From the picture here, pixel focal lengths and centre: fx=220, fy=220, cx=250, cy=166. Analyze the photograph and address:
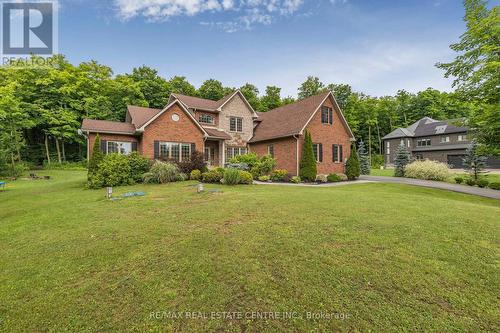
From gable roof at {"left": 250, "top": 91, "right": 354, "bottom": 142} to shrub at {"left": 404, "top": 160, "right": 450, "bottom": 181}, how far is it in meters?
7.52

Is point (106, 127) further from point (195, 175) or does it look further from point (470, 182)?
point (470, 182)

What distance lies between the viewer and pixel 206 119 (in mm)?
23672

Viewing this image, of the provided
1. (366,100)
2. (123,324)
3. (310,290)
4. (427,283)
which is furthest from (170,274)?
(366,100)

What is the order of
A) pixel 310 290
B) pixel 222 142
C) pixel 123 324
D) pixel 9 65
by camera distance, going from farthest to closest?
pixel 9 65 → pixel 222 142 → pixel 310 290 → pixel 123 324

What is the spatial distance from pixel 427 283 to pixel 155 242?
16.8ft

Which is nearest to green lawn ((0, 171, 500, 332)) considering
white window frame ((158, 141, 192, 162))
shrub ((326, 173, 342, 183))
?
white window frame ((158, 141, 192, 162))

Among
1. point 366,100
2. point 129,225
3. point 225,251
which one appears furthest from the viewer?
point 366,100

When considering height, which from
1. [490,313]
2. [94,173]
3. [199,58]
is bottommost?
[490,313]

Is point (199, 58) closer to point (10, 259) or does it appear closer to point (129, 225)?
point (129, 225)

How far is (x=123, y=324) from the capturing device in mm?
2713

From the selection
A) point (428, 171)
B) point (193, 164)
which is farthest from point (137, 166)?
point (428, 171)

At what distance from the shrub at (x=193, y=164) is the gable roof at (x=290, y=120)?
7440 mm

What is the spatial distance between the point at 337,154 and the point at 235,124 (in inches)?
439

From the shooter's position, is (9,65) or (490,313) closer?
(490,313)
